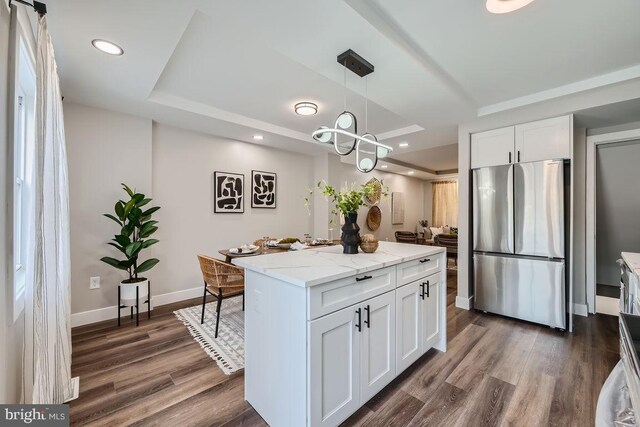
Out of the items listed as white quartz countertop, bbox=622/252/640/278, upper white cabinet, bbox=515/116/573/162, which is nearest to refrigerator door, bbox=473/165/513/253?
upper white cabinet, bbox=515/116/573/162

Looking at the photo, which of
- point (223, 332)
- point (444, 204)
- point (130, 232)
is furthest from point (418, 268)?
point (444, 204)

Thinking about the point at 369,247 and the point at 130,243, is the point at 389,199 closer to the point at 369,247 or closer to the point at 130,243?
the point at 369,247

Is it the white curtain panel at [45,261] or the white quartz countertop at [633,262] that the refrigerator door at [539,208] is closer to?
the white quartz countertop at [633,262]

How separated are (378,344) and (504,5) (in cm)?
225

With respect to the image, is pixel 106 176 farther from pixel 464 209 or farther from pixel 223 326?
pixel 464 209

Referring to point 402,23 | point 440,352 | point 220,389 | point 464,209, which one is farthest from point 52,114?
point 464,209

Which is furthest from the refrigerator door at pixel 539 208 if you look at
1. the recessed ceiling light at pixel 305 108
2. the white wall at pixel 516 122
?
the recessed ceiling light at pixel 305 108

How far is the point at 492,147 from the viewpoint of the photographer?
3.32 meters

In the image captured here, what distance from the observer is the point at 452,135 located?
13.3 ft

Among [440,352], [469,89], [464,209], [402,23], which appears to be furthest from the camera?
[464,209]

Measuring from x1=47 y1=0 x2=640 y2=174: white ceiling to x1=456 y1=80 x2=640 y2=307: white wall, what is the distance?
15 centimetres

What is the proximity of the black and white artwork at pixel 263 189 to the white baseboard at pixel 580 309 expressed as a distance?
4537mm

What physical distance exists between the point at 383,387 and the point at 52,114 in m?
2.70

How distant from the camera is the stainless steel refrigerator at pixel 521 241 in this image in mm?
2891
